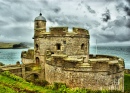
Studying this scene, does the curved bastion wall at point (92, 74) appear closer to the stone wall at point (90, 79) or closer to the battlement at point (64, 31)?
the stone wall at point (90, 79)

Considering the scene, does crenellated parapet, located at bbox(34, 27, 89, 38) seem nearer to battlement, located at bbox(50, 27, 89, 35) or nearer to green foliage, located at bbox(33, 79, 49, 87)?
battlement, located at bbox(50, 27, 89, 35)

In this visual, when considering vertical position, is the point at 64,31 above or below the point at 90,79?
above

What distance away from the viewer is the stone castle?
1831 cm

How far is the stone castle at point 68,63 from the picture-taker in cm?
1831

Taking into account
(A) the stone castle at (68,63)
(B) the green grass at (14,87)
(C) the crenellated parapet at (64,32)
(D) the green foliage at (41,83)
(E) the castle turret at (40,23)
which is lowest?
(D) the green foliage at (41,83)

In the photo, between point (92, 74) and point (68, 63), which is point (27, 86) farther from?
point (92, 74)

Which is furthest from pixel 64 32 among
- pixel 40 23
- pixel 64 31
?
pixel 40 23

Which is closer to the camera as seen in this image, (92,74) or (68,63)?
(92,74)

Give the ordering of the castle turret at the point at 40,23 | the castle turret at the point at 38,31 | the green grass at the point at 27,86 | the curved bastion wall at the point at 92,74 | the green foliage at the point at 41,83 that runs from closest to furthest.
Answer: the green grass at the point at 27,86, the curved bastion wall at the point at 92,74, the green foliage at the point at 41,83, the castle turret at the point at 38,31, the castle turret at the point at 40,23

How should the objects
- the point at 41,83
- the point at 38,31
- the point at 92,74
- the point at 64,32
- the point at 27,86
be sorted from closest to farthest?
the point at 27,86 → the point at 92,74 → the point at 41,83 → the point at 64,32 → the point at 38,31

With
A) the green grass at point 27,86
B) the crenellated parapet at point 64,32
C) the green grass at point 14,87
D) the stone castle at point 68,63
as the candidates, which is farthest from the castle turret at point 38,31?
the green grass at point 14,87

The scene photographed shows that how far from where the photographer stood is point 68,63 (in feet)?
61.6

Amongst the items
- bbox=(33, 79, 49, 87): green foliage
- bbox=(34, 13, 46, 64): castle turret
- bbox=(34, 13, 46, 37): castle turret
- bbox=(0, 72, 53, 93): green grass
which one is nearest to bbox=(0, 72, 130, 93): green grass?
bbox=(0, 72, 53, 93): green grass

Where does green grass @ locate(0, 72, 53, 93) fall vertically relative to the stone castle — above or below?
below
